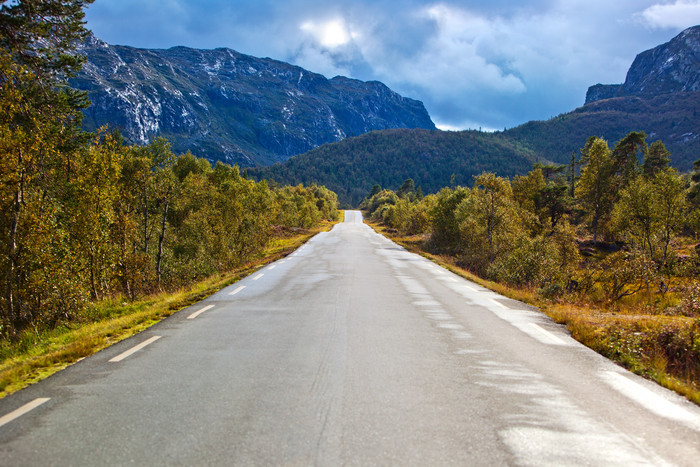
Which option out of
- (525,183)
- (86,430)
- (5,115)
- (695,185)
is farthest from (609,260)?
(695,185)

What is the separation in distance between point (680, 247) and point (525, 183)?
20902 millimetres

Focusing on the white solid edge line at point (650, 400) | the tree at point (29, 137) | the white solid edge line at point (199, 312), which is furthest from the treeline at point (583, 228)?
the tree at point (29, 137)

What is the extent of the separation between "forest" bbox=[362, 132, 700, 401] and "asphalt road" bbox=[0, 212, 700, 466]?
47.6 inches

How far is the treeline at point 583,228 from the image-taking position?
655 inches

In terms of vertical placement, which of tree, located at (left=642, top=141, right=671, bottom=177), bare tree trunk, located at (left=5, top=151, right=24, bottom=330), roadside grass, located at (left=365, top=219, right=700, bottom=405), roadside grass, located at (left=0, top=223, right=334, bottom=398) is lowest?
roadside grass, located at (left=0, top=223, right=334, bottom=398)

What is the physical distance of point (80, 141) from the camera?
17422 millimetres

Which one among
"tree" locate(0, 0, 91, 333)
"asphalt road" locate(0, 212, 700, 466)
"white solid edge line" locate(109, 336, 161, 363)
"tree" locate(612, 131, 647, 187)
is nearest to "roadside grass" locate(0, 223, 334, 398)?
"asphalt road" locate(0, 212, 700, 466)

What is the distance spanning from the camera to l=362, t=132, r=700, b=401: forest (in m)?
6.42

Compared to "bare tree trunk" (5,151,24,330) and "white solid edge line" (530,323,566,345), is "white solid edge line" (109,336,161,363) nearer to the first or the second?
"bare tree trunk" (5,151,24,330)

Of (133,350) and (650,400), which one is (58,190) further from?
(650,400)

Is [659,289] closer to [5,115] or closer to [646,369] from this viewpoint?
[646,369]

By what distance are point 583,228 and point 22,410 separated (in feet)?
225

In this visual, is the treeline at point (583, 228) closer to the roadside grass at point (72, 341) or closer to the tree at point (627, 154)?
the tree at point (627, 154)

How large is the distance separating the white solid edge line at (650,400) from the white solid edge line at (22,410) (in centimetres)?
642
